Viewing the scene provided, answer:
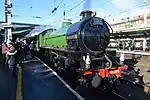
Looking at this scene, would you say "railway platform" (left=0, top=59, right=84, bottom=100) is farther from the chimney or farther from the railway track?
the chimney

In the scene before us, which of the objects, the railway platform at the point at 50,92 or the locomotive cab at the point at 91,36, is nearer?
the railway platform at the point at 50,92

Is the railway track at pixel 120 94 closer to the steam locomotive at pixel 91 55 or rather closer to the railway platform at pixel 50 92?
the railway platform at pixel 50 92

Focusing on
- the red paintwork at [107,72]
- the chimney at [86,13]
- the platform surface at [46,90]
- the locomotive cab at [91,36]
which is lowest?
the platform surface at [46,90]

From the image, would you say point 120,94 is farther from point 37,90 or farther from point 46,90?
point 37,90

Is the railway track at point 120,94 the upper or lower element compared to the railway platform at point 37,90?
lower

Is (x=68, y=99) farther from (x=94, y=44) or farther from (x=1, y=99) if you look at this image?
(x=94, y=44)

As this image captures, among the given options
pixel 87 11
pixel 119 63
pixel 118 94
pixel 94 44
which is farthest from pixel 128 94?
pixel 87 11

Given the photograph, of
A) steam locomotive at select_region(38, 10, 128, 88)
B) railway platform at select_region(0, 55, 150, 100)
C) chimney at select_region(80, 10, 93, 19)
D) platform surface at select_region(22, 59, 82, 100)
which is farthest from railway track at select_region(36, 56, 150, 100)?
chimney at select_region(80, 10, 93, 19)

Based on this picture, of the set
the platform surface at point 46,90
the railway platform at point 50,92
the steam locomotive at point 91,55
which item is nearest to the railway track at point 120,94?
the railway platform at point 50,92

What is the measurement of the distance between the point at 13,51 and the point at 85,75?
466 cm

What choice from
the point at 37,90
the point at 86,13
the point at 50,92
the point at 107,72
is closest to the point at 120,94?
the point at 107,72

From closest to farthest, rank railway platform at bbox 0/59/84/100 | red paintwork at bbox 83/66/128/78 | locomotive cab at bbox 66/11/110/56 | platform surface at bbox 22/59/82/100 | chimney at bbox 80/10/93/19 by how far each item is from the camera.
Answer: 1. railway platform at bbox 0/59/84/100
2. platform surface at bbox 22/59/82/100
3. red paintwork at bbox 83/66/128/78
4. locomotive cab at bbox 66/11/110/56
5. chimney at bbox 80/10/93/19

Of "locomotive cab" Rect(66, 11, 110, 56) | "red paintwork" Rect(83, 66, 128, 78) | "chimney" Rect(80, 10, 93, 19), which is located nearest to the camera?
"red paintwork" Rect(83, 66, 128, 78)

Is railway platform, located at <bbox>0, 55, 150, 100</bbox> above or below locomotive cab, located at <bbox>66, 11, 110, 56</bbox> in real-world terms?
below
